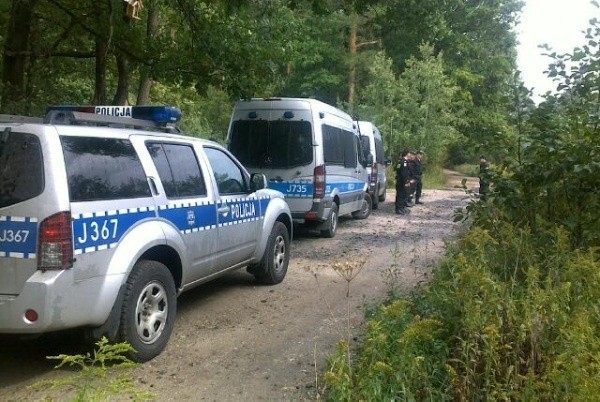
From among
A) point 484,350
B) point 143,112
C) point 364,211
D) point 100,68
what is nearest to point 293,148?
point 100,68

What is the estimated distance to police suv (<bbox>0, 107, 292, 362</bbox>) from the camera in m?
3.87

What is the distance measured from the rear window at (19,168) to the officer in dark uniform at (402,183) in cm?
1254

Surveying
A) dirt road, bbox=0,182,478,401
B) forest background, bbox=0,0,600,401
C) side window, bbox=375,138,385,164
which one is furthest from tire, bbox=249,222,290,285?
side window, bbox=375,138,385,164

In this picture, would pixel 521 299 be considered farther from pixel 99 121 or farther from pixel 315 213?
pixel 315 213

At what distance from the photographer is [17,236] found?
3.87 metres

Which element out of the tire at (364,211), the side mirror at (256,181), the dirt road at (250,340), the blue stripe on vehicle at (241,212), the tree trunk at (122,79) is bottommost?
the dirt road at (250,340)

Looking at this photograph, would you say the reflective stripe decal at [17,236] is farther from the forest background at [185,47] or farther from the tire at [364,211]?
the tire at [364,211]

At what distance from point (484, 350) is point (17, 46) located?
965 centimetres

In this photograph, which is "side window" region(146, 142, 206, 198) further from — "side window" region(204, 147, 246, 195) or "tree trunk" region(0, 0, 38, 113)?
"tree trunk" region(0, 0, 38, 113)

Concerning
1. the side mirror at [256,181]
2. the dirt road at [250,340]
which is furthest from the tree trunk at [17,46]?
the dirt road at [250,340]

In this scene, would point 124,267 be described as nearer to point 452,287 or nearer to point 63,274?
point 63,274

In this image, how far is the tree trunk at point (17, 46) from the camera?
Answer: 10.0 metres

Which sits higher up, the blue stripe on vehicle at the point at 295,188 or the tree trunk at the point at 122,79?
the tree trunk at the point at 122,79

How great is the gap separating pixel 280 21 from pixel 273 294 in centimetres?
730
